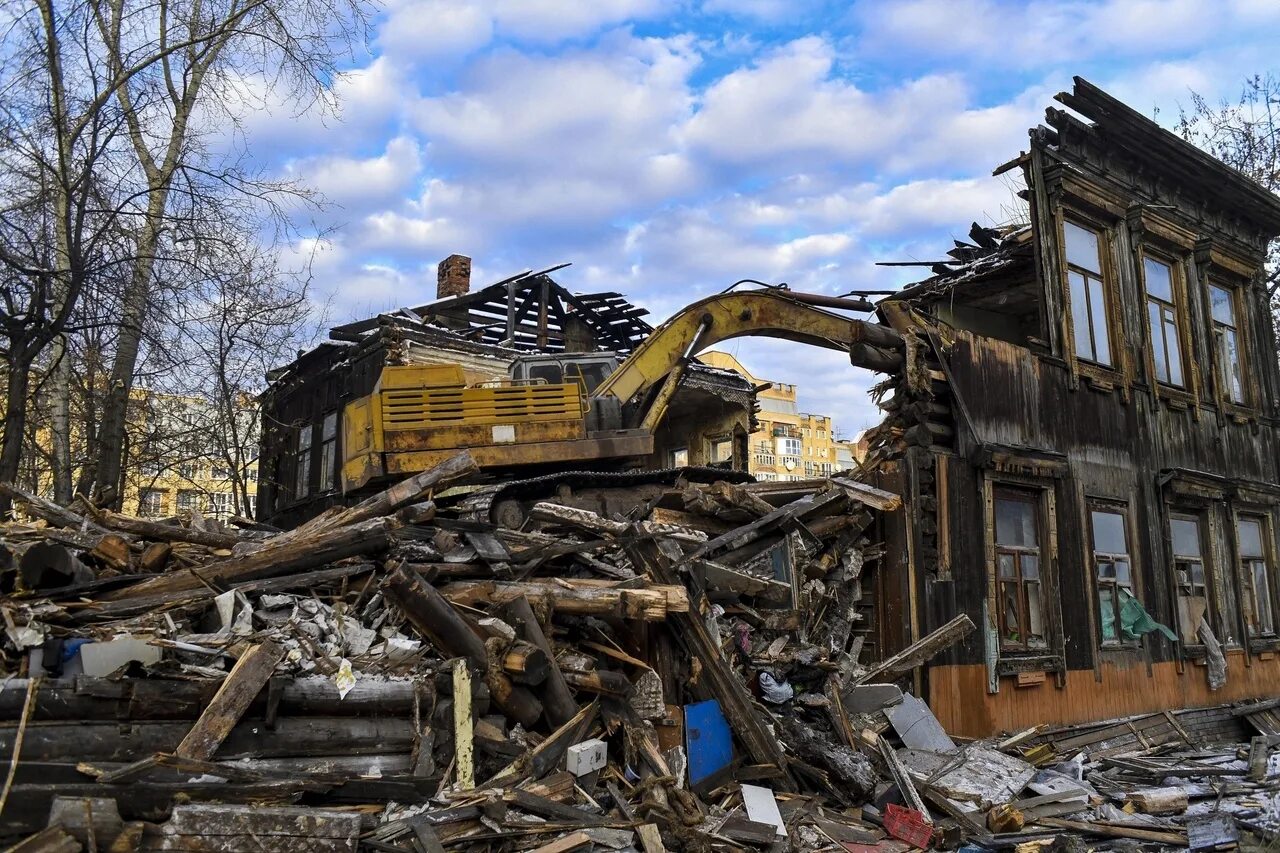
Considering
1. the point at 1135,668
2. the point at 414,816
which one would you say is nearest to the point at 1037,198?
the point at 1135,668

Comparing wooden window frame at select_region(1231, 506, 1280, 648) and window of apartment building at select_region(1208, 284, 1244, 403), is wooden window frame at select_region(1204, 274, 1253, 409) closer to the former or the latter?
window of apartment building at select_region(1208, 284, 1244, 403)

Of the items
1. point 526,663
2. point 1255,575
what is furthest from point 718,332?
point 1255,575

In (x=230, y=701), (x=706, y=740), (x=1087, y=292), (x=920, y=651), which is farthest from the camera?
(x=1087, y=292)

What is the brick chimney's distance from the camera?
22812 millimetres

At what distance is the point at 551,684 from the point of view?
664 cm

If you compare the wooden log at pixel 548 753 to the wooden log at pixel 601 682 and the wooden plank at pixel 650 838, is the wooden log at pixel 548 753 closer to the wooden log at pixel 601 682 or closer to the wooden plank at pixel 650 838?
the wooden log at pixel 601 682

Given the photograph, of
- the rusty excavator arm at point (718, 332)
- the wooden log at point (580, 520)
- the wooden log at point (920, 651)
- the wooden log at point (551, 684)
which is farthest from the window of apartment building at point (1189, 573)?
the wooden log at point (551, 684)

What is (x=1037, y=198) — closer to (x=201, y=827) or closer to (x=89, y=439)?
(x=201, y=827)

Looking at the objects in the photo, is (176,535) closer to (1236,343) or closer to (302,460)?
(302,460)

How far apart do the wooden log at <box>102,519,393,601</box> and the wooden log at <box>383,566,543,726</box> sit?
88 centimetres

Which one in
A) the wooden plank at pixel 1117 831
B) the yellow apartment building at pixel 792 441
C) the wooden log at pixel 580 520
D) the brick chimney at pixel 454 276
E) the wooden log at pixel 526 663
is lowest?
the wooden plank at pixel 1117 831

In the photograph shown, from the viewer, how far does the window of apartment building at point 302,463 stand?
2120cm

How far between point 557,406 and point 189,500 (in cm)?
1599

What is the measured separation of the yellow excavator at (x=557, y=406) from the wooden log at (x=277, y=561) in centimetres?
399
